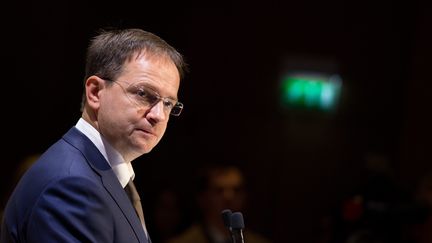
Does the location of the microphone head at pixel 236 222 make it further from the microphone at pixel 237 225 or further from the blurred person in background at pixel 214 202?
the blurred person in background at pixel 214 202

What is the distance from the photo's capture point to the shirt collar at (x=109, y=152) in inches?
60.3

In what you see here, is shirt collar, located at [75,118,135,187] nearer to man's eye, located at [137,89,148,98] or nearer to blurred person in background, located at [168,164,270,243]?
man's eye, located at [137,89,148,98]

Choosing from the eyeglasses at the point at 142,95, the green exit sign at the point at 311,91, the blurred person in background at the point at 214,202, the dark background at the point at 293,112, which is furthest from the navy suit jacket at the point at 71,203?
the green exit sign at the point at 311,91

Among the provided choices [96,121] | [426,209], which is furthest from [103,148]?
[426,209]

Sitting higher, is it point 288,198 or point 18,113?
point 18,113

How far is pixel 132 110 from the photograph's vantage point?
153 centimetres

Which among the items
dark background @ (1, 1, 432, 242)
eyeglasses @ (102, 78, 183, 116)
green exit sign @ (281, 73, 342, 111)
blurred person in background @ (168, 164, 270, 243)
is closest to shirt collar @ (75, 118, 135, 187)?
eyeglasses @ (102, 78, 183, 116)

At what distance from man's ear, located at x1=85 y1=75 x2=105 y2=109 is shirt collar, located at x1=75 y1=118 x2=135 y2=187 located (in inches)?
2.0

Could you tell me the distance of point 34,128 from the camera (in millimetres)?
4207

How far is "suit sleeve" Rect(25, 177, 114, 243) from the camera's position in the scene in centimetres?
130

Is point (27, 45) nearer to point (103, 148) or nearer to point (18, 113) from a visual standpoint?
point (18, 113)

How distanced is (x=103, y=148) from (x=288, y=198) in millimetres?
3335

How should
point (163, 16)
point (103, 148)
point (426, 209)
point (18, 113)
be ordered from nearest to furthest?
point (103, 148)
point (426, 209)
point (18, 113)
point (163, 16)

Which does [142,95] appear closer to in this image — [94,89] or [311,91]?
[94,89]
